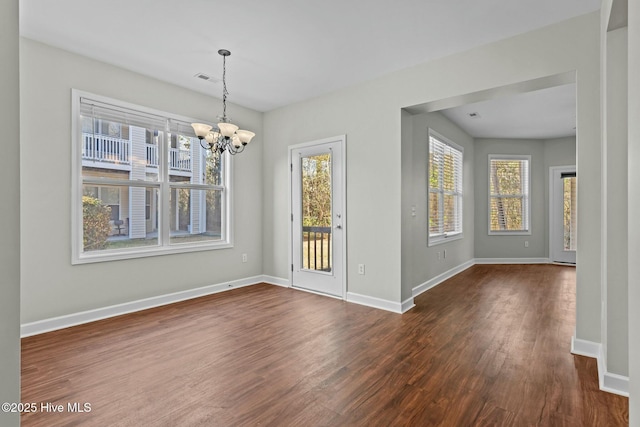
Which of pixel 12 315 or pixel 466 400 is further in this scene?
pixel 466 400

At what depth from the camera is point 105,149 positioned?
3.60 m

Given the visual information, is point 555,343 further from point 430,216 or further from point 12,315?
point 12,315

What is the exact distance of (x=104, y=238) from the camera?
3613 mm

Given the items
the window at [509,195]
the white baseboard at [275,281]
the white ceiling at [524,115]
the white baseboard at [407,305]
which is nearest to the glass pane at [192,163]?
the white baseboard at [275,281]

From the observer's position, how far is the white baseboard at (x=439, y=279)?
4565mm

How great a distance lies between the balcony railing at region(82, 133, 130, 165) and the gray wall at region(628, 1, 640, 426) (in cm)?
Result: 420

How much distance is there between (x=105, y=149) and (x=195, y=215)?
130 centimetres

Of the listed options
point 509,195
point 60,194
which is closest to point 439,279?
point 509,195

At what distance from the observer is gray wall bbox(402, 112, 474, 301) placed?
12.8 ft

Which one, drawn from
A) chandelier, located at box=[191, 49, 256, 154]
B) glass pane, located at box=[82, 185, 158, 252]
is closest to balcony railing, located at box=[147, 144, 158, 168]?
glass pane, located at box=[82, 185, 158, 252]

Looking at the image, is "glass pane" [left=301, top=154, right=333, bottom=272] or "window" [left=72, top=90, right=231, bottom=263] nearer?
"window" [left=72, top=90, right=231, bottom=263]

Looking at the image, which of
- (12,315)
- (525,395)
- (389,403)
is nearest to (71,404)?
(12,315)

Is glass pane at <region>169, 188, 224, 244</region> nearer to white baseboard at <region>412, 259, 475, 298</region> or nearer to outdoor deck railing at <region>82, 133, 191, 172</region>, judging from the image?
outdoor deck railing at <region>82, 133, 191, 172</region>

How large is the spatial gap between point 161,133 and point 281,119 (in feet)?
5.63
